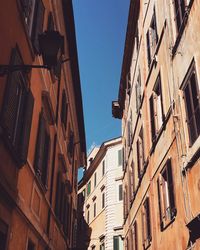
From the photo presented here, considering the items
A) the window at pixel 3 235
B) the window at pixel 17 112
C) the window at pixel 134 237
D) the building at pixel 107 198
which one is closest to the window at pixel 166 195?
the window at pixel 17 112

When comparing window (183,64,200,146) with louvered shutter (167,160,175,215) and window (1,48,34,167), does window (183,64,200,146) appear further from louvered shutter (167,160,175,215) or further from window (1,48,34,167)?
window (1,48,34,167)

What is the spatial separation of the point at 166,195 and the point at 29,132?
5.22 metres

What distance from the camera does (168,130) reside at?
12.0 m

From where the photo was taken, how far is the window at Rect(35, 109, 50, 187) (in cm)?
1059

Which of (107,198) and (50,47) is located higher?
(107,198)

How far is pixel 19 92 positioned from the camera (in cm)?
852

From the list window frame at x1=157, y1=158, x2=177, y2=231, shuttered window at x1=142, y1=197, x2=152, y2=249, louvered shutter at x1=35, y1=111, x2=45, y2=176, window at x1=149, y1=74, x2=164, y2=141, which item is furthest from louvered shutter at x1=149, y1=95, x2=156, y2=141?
louvered shutter at x1=35, y1=111, x2=45, y2=176

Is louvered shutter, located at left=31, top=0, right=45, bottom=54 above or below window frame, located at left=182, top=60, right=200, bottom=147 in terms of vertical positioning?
above

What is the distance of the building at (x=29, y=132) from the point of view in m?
7.39

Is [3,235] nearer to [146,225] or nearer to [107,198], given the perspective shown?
[146,225]

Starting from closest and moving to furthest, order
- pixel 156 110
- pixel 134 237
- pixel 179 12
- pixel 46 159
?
pixel 179 12 < pixel 46 159 < pixel 156 110 < pixel 134 237

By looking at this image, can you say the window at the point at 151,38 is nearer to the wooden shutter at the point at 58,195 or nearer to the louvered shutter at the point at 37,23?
the louvered shutter at the point at 37,23

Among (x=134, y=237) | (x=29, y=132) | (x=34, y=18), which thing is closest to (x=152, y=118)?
(x=34, y=18)

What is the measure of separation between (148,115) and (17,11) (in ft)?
27.4
